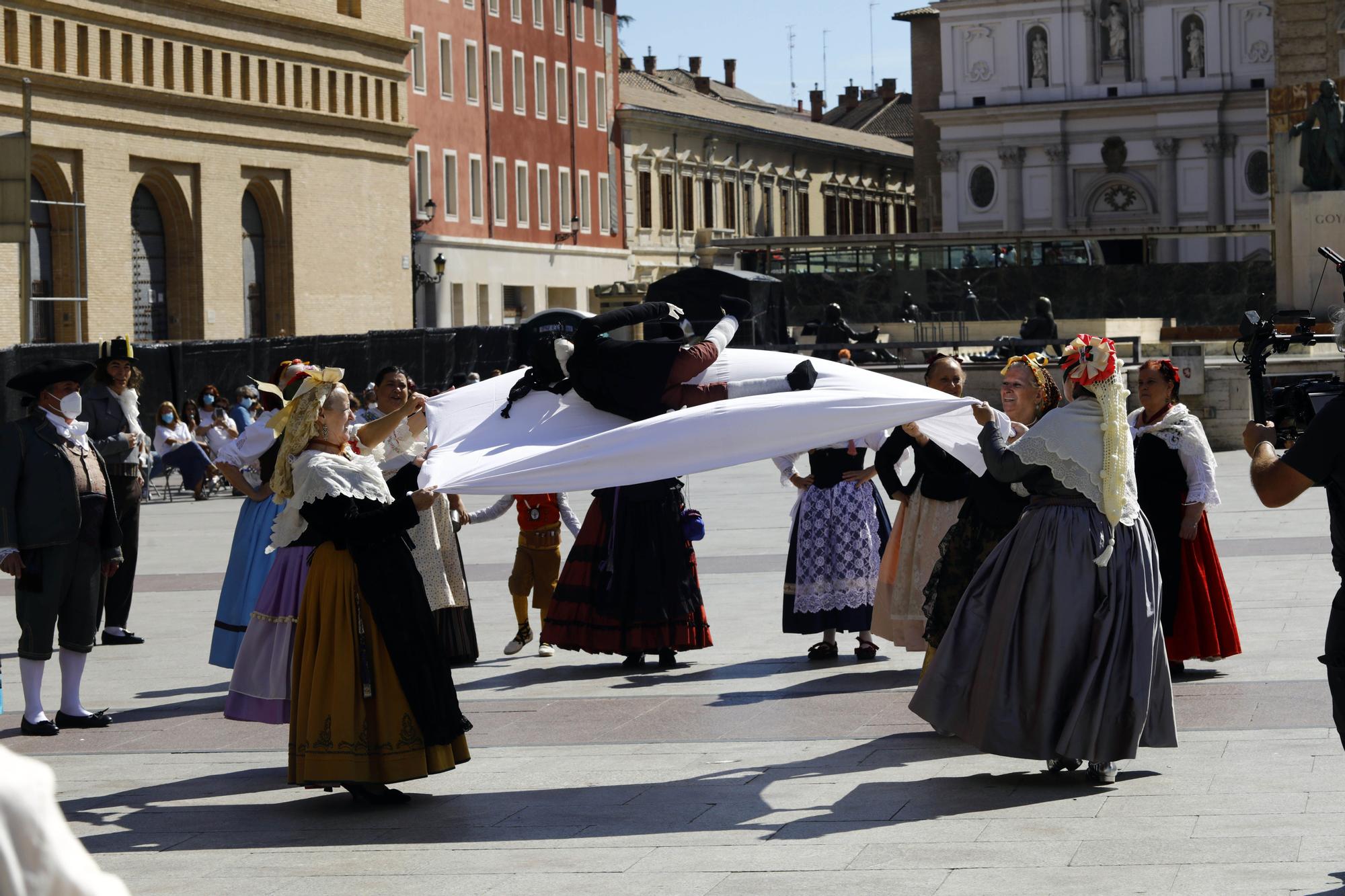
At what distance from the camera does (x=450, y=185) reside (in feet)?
193

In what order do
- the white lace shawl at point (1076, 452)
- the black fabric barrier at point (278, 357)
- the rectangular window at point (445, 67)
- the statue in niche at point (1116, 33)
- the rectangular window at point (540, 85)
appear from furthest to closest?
the statue in niche at point (1116, 33)
the rectangular window at point (540, 85)
the rectangular window at point (445, 67)
the black fabric barrier at point (278, 357)
the white lace shawl at point (1076, 452)

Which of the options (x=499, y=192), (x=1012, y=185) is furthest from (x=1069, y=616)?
(x=1012, y=185)

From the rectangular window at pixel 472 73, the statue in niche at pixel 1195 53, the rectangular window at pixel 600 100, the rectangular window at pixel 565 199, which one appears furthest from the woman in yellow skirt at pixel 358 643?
the statue in niche at pixel 1195 53

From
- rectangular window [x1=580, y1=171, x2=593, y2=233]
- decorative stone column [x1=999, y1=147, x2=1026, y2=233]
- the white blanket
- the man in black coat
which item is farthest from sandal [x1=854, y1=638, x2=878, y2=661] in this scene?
decorative stone column [x1=999, y1=147, x2=1026, y2=233]

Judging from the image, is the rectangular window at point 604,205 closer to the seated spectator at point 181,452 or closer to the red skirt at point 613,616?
the seated spectator at point 181,452

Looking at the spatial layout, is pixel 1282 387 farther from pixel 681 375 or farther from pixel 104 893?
pixel 104 893

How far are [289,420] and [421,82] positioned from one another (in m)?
50.6

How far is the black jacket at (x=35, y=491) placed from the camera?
31.2 ft

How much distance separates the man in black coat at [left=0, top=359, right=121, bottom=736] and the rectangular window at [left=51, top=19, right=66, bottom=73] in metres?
32.1

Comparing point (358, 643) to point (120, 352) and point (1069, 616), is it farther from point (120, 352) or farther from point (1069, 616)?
point (120, 352)

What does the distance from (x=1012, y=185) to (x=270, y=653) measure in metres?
78.6

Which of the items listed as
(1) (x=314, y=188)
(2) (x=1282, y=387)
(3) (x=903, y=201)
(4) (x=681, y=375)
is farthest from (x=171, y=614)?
(3) (x=903, y=201)

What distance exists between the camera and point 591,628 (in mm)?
10898

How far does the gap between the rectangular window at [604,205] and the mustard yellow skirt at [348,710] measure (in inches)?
2417
